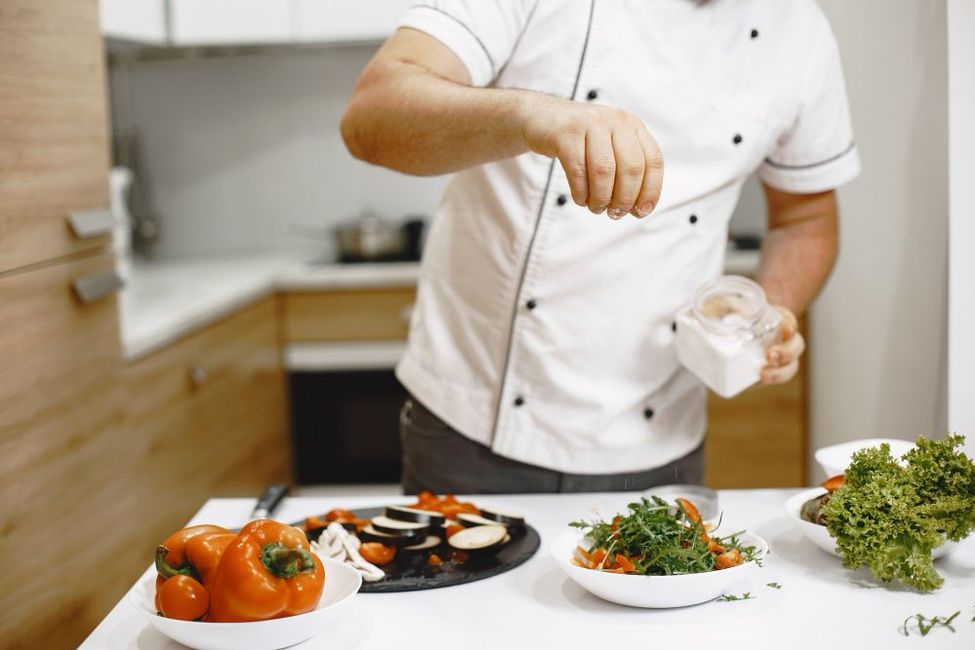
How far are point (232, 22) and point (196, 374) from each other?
1184mm

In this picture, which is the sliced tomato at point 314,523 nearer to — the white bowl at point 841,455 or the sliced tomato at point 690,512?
the sliced tomato at point 690,512

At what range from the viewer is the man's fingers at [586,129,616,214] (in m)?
0.90

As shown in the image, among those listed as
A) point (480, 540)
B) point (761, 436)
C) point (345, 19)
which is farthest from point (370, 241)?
point (480, 540)

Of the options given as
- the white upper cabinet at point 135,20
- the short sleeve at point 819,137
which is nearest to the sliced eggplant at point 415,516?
the short sleeve at point 819,137

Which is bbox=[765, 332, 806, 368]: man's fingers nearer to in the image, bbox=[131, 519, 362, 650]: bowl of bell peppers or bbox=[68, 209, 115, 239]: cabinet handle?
bbox=[131, 519, 362, 650]: bowl of bell peppers

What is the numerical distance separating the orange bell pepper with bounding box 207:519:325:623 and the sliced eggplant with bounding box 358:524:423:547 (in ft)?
0.69

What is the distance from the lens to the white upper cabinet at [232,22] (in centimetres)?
296

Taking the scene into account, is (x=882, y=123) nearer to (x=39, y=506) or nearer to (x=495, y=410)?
(x=495, y=410)

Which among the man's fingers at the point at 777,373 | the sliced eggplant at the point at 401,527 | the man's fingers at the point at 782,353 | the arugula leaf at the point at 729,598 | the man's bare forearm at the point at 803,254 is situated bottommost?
the arugula leaf at the point at 729,598

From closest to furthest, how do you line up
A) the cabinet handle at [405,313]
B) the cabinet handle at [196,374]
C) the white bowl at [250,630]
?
the white bowl at [250,630] < the cabinet handle at [196,374] < the cabinet handle at [405,313]

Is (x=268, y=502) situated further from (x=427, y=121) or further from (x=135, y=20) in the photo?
(x=135, y=20)

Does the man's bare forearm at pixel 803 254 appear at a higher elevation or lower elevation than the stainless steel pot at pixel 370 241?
higher

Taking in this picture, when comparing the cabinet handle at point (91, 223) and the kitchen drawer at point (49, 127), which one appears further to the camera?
the cabinet handle at point (91, 223)

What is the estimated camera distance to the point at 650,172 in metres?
0.90
